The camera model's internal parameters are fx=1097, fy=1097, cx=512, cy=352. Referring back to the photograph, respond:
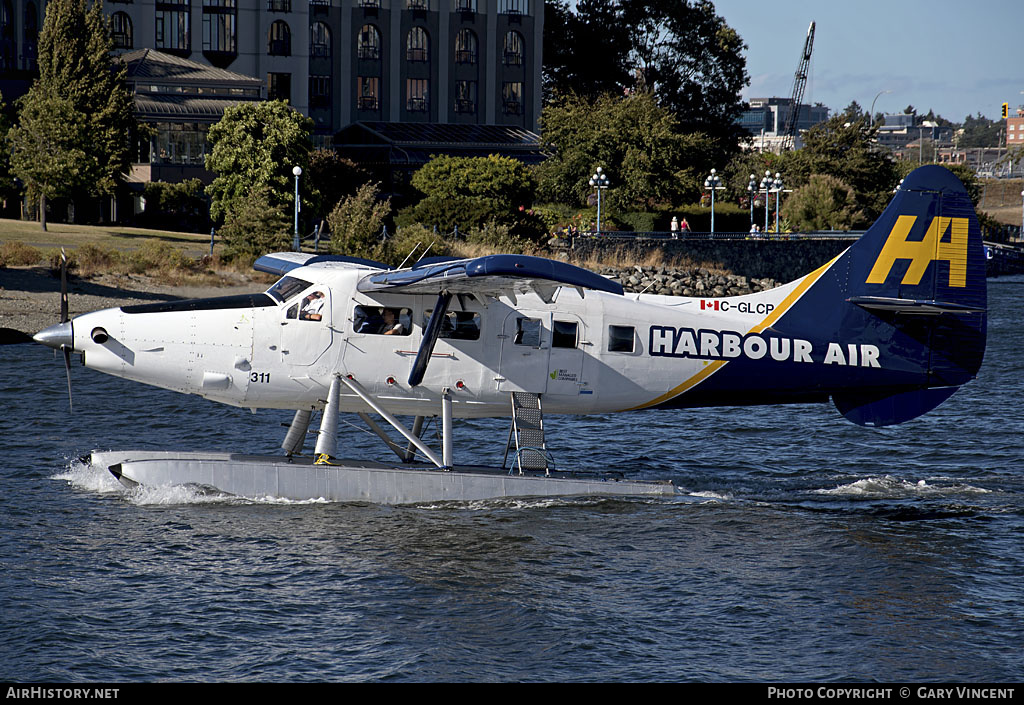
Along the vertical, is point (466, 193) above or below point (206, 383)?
above

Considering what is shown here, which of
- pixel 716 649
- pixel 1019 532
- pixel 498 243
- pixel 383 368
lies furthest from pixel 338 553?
pixel 498 243

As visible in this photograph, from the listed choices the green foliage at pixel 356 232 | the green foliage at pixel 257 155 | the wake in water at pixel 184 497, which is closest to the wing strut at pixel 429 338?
the wake in water at pixel 184 497

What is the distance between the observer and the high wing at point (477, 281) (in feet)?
44.1

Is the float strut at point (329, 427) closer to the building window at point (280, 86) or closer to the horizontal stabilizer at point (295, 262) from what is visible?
the horizontal stabilizer at point (295, 262)

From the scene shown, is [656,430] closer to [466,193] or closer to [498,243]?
[498,243]

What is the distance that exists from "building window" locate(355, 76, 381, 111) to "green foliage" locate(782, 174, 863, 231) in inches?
1433

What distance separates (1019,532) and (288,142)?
1830 inches

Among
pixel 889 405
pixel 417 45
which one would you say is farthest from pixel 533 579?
pixel 417 45

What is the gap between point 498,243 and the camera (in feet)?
163

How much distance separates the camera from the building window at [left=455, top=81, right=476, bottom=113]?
320 feet

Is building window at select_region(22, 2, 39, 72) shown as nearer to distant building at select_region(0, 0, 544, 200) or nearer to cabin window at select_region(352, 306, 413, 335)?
distant building at select_region(0, 0, 544, 200)

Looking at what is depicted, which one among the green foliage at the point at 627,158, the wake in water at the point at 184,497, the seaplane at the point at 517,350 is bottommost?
the wake in water at the point at 184,497

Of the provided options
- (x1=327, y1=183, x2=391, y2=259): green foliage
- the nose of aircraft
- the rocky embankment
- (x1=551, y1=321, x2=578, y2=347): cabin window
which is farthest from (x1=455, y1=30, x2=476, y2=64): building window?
the nose of aircraft

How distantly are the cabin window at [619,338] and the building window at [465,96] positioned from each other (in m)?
83.4
